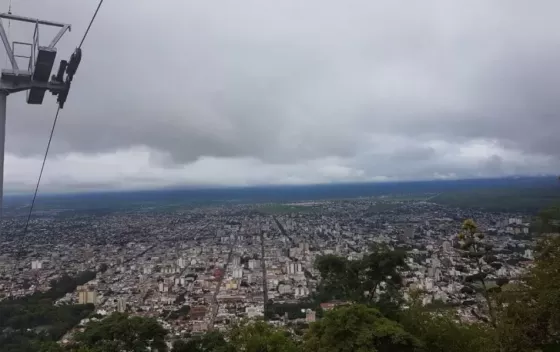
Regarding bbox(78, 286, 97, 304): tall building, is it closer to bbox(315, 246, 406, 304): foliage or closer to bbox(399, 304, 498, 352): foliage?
bbox(315, 246, 406, 304): foliage

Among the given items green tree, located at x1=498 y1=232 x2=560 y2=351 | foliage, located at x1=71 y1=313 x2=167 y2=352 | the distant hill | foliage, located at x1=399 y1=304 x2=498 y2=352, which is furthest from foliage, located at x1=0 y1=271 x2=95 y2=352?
the distant hill

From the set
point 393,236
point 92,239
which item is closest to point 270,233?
point 393,236

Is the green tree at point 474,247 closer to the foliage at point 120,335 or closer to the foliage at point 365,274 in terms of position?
the foliage at point 365,274

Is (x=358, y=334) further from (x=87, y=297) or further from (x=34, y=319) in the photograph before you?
(x=87, y=297)

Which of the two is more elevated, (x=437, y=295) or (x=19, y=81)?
(x=19, y=81)

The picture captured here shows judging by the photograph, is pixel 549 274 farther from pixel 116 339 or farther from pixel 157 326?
pixel 116 339

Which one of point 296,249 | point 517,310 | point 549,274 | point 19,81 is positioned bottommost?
point 296,249
